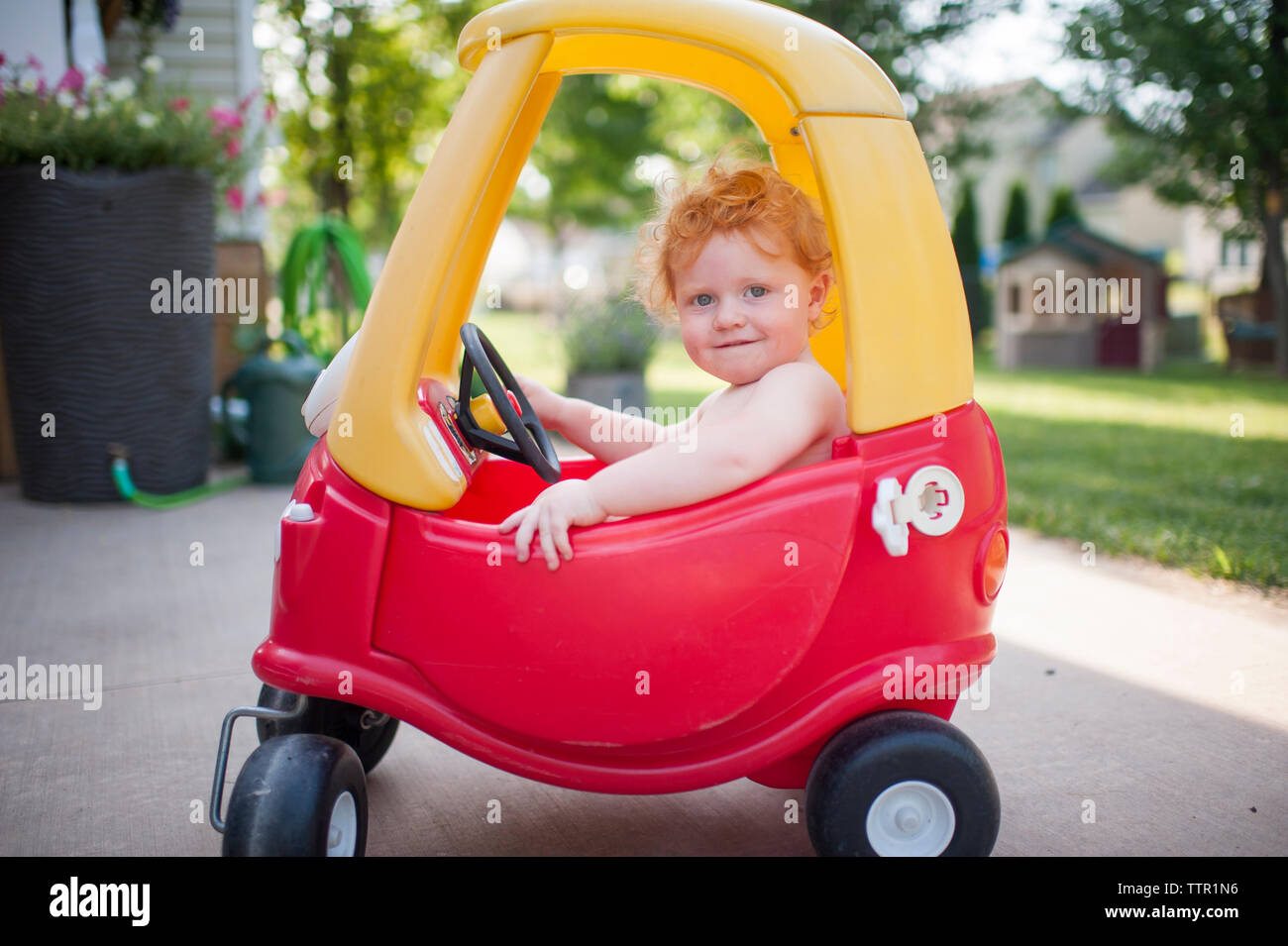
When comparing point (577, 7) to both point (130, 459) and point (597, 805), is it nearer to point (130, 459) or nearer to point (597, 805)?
point (597, 805)

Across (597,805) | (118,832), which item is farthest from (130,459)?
(597,805)

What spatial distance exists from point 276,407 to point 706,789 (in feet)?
11.0

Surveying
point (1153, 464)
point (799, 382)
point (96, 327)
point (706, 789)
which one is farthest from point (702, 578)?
point (1153, 464)

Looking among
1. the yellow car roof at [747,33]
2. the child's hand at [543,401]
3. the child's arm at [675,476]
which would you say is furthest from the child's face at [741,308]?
the child's hand at [543,401]

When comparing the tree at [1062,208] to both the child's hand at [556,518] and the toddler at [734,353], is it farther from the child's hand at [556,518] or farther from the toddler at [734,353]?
the child's hand at [556,518]

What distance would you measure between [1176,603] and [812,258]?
205cm

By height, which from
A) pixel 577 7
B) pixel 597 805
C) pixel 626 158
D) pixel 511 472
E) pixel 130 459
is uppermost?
pixel 626 158

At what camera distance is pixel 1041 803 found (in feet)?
6.70

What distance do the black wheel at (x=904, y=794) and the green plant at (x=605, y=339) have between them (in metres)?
5.12

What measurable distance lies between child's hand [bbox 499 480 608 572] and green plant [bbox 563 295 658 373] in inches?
196

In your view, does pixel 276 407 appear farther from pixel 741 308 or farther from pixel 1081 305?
pixel 1081 305

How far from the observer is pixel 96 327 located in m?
4.32

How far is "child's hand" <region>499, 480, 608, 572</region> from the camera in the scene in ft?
5.30

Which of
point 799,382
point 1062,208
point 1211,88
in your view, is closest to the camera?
point 799,382
